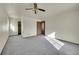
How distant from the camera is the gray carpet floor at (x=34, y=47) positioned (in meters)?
1.88

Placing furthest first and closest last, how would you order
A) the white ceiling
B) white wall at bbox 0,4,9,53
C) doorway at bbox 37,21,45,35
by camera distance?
white wall at bbox 0,4,9,53, doorway at bbox 37,21,45,35, the white ceiling

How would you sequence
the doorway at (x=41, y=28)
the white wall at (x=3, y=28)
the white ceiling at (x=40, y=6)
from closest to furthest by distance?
the white ceiling at (x=40, y=6) → the doorway at (x=41, y=28) → the white wall at (x=3, y=28)

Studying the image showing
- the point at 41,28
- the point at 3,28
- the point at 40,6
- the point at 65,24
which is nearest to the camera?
the point at 40,6

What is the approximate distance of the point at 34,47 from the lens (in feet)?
6.77

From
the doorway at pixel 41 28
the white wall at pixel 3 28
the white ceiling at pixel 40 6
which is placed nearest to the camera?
the white ceiling at pixel 40 6

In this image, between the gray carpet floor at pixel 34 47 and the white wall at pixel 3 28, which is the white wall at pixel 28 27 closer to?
the gray carpet floor at pixel 34 47

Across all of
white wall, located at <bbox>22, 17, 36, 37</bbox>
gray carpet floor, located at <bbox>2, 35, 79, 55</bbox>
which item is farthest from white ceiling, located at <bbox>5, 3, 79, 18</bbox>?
gray carpet floor, located at <bbox>2, 35, 79, 55</bbox>

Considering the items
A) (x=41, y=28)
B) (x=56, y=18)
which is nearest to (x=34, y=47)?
(x=41, y=28)

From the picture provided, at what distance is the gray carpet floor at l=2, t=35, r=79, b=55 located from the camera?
1885 millimetres

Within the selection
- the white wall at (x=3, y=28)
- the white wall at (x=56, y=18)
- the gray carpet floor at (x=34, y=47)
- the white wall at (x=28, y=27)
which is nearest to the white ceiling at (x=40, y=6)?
the white wall at (x=56, y=18)

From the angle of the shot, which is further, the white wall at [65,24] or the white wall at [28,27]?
the white wall at [28,27]

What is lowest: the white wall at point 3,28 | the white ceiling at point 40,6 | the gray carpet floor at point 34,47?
the gray carpet floor at point 34,47

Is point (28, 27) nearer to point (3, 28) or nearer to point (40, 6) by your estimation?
point (40, 6)

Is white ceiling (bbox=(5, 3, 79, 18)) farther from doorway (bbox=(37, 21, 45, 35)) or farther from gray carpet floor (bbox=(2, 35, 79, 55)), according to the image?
gray carpet floor (bbox=(2, 35, 79, 55))
